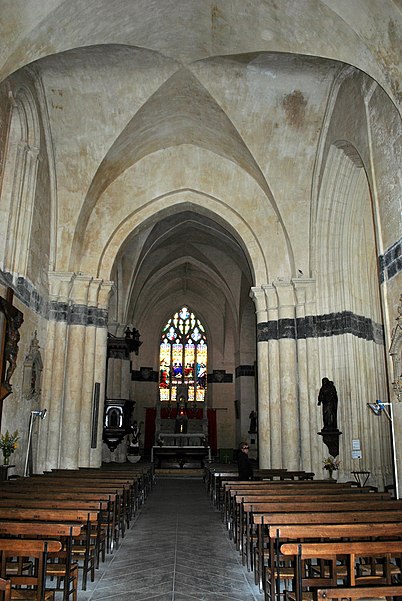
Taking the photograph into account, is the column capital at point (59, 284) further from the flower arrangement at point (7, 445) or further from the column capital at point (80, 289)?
the flower arrangement at point (7, 445)

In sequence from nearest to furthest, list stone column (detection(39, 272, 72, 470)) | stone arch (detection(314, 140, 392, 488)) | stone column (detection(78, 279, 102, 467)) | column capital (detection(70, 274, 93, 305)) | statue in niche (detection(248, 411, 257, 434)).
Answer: stone arch (detection(314, 140, 392, 488)), stone column (detection(39, 272, 72, 470)), stone column (detection(78, 279, 102, 467)), column capital (detection(70, 274, 93, 305)), statue in niche (detection(248, 411, 257, 434))

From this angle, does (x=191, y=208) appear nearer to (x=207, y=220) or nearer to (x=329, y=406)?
(x=207, y=220)

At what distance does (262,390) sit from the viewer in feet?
52.1

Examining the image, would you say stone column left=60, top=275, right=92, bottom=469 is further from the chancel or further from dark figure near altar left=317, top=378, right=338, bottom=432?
dark figure near altar left=317, top=378, right=338, bottom=432

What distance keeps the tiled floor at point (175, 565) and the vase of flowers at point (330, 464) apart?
3.01 meters

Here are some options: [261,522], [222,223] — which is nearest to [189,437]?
[222,223]

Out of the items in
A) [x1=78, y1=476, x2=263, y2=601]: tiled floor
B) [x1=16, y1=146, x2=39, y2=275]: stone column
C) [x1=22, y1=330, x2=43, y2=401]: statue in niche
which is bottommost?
[x1=78, y1=476, x2=263, y2=601]: tiled floor

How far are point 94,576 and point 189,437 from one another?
21.9 m

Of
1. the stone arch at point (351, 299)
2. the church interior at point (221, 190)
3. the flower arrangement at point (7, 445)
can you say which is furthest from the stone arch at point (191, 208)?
the flower arrangement at point (7, 445)

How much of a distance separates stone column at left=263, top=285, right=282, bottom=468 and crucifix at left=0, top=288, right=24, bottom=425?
7.60 m

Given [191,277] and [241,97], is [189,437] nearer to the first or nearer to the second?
[191,277]

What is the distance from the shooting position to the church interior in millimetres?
9930

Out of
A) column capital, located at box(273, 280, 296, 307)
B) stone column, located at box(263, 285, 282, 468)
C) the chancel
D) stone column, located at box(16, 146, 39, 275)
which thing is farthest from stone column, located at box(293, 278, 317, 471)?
stone column, located at box(16, 146, 39, 275)

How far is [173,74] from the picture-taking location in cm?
1357
